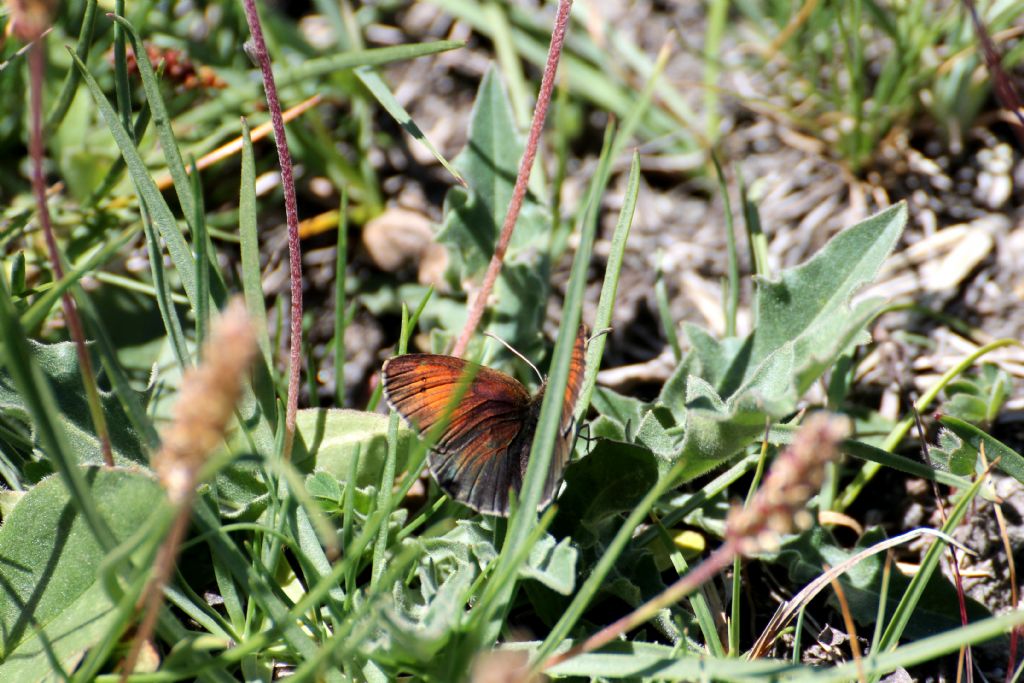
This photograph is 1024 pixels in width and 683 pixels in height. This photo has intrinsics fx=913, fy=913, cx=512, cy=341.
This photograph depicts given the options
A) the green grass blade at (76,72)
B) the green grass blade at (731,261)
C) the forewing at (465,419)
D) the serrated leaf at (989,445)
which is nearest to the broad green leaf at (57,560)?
the forewing at (465,419)

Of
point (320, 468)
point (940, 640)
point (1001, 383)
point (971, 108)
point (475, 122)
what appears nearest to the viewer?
point (940, 640)

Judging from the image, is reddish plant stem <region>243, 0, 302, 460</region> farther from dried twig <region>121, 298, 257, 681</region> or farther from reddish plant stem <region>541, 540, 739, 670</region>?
dried twig <region>121, 298, 257, 681</region>

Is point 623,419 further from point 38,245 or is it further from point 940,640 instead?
point 38,245

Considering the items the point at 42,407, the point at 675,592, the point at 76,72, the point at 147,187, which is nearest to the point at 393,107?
the point at 147,187

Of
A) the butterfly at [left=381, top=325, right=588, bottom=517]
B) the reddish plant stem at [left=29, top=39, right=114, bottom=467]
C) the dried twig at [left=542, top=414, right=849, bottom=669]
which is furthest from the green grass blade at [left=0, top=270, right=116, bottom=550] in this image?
the dried twig at [left=542, top=414, right=849, bottom=669]

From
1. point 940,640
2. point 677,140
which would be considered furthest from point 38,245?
point 940,640

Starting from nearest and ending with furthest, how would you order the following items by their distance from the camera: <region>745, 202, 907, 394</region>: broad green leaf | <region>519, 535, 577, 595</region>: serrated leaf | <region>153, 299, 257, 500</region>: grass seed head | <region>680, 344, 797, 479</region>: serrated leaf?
<region>153, 299, 257, 500</region>: grass seed head < <region>519, 535, 577, 595</region>: serrated leaf < <region>680, 344, 797, 479</region>: serrated leaf < <region>745, 202, 907, 394</region>: broad green leaf

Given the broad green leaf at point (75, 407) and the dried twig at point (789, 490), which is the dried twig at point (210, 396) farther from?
the broad green leaf at point (75, 407)
